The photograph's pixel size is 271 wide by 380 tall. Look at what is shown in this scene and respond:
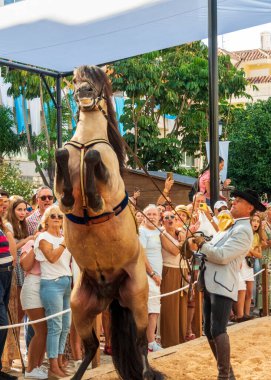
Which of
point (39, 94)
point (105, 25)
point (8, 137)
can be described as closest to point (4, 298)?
point (105, 25)

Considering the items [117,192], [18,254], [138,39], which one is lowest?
[18,254]

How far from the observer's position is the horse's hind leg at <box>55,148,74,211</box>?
15.1 ft

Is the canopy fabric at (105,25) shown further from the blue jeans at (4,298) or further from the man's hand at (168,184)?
the blue jeans at (4,298)

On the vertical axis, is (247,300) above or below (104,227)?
below

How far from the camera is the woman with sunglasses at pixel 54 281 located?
695 cm

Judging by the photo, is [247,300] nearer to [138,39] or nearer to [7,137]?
[138,39]

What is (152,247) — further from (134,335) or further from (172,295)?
(134,335)

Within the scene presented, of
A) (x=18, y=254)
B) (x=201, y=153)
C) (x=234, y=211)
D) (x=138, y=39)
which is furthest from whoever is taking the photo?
(x=201, y=153)

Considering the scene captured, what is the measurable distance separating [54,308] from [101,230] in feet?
7.19

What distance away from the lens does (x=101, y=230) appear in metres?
5.06

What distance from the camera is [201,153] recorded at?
26922mm

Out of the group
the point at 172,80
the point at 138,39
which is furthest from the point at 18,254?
the point at 172,80

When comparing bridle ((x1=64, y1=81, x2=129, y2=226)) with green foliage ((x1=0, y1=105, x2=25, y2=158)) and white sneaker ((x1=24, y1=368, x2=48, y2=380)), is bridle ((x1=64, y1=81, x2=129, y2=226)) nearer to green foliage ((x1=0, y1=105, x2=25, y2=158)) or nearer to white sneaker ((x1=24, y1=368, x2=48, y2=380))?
white sneaker ((x1=24, y1=368, x2=48, y2=380))

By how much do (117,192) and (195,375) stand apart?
266 centimetres
